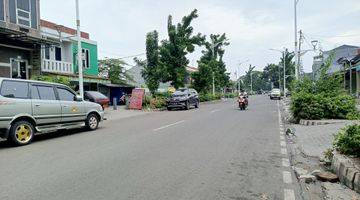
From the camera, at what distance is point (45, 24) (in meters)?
27.3

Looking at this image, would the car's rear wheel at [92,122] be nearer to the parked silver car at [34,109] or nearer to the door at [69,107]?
the parked silver car at [34,109]

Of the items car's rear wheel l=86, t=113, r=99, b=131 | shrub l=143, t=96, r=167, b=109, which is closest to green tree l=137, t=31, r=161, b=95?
shrub l=143, t=96, r=167, b=109

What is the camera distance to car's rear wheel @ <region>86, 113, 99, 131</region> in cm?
1390

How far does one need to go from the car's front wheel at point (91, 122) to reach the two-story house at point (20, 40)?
25.7 feet

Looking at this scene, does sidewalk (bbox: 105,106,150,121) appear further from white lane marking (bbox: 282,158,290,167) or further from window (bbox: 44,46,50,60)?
white lane marking (bbox: 282,158,290,167)

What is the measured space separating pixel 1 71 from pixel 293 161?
18085 mm

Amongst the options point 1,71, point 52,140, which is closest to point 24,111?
point 52,140

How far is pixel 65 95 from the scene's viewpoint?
1287 centimetres

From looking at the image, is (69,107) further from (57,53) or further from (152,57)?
(152,57)

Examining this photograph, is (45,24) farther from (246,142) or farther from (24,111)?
(246,142)

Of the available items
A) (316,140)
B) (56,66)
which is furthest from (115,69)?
(316,140)

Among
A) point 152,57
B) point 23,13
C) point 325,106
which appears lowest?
point 325,106

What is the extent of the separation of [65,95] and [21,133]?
2561 millimetres

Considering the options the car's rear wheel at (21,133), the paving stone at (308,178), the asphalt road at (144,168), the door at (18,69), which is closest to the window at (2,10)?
the door at (18,69)
